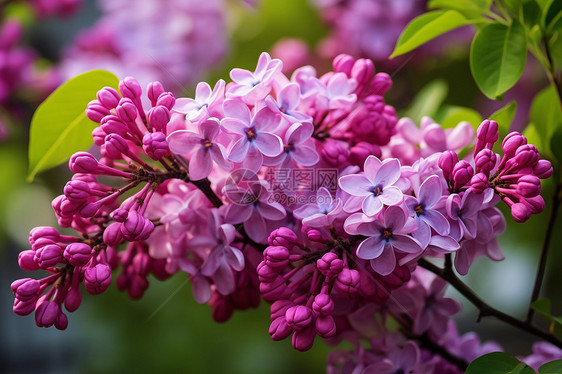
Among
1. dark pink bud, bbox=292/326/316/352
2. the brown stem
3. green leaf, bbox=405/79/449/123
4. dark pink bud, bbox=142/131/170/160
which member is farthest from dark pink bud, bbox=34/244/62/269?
green leaf, bbox=405/79/449/123

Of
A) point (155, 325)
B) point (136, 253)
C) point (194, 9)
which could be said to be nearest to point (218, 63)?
point (194, 9)

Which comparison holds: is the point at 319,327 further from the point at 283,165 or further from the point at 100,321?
the point at 100,321

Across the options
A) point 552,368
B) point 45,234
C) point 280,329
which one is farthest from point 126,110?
point 552,368

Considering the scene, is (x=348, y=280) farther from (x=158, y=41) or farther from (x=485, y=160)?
(x=158, y=41)

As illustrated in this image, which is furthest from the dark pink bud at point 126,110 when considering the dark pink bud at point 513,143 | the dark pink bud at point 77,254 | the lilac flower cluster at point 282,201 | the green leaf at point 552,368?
the green leaf at point 552,368

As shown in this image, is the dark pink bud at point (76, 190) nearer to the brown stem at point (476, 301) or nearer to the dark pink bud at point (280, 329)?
the dark pink bud at point (280, 329)
